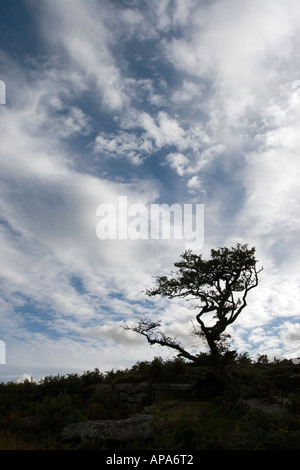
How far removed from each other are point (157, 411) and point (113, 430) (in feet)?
6.06

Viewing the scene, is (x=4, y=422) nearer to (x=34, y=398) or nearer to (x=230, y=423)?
(x=34, y=398)

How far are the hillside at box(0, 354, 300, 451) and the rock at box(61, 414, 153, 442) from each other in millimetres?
36

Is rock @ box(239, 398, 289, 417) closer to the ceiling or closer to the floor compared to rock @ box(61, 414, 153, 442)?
closer to the ceiling

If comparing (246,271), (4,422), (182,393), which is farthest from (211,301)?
(4,422)

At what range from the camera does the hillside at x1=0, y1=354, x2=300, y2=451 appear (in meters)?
10.8

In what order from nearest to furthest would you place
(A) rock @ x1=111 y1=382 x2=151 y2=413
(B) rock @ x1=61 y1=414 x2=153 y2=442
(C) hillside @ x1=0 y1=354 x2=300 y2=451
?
(C) hillside @ x1=0 y1=354 x2=300 y2=451
(B) rock @ x1=61 y1=414 x2=153 y2=442
(A) rock @ x1=111 y1=382 x2=151 y2=413

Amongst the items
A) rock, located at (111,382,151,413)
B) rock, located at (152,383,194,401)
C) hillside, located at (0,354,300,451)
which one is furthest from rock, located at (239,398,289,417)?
rock, located at (111,382,151,413)

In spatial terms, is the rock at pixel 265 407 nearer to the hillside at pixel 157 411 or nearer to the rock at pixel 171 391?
the hillside at pixel 157 411

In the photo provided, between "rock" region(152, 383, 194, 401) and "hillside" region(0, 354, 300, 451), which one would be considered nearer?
"hillside" region(0, 354, 300, 451)

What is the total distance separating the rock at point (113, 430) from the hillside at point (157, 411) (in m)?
0.04

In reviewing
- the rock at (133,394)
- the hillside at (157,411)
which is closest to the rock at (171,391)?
the hillside at (157,411)

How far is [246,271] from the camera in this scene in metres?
19.5

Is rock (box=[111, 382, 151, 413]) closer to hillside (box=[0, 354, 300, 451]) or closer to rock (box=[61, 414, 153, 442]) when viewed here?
hillside (box=[0, 354, 300, 451])

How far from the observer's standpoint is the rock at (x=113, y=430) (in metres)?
12.2
